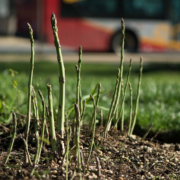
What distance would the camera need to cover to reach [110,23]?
44.2 feet

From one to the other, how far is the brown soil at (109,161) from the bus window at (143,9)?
37.5 ft

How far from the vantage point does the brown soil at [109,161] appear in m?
1.88

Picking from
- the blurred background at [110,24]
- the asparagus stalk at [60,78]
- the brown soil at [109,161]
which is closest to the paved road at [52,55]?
the blurred background at [110,24]

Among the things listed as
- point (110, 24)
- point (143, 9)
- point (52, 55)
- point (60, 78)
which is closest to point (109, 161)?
point (60, 78)

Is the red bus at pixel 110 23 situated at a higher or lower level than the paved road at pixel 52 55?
higher

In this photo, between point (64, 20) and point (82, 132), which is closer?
point (82, 132)

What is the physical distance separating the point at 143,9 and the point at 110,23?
140 centimetres

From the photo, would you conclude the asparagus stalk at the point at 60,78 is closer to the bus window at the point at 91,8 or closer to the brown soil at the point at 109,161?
the brown soil at the point at 109,161

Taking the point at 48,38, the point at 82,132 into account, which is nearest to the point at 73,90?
the point at 82,132

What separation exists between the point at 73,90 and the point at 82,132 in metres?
2.48

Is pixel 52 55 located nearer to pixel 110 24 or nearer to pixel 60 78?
pixel 110 24

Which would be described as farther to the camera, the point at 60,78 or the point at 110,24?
the point at 110,24

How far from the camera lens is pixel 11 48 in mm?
14297

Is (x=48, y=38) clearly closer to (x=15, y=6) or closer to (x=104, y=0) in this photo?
(x=104, y=0)
